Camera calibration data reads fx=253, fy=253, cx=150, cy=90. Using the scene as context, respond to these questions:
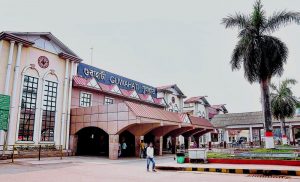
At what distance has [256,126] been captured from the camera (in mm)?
38250

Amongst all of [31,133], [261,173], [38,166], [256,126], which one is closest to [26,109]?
[31,133]

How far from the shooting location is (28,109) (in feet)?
64.7

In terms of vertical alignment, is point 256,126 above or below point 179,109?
below

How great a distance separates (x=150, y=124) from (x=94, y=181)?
11.8 metres

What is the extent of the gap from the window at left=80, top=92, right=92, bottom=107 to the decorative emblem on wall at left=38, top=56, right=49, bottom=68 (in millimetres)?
4461

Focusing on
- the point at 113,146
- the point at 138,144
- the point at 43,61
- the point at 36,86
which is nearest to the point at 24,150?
the point at 36,86

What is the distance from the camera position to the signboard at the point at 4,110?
54.7 ft

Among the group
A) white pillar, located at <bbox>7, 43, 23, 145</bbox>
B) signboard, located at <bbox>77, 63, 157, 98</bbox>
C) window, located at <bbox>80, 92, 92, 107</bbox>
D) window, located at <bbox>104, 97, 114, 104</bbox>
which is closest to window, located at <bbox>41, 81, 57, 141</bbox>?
white pillar, located at <bbox>7, 43, 23, 145</bbox>

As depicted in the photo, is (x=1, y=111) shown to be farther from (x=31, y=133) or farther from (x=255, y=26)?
(x=255, y=26)

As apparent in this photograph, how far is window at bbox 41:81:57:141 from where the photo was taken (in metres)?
20.9

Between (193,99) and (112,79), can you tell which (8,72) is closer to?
(112,79)

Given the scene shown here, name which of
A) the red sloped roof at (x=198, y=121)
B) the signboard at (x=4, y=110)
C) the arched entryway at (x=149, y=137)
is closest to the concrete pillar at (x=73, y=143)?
the signboard at (x=4, y=110)

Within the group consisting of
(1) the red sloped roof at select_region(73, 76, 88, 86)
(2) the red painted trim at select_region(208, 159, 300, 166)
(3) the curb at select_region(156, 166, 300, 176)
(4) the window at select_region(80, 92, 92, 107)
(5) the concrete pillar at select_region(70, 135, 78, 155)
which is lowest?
(3) the curb at select_region(156, 166, 300, 176)

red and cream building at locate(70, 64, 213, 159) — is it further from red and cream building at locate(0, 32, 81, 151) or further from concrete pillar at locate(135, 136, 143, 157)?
red and cream building at locate(0, 32, 81, 151)
